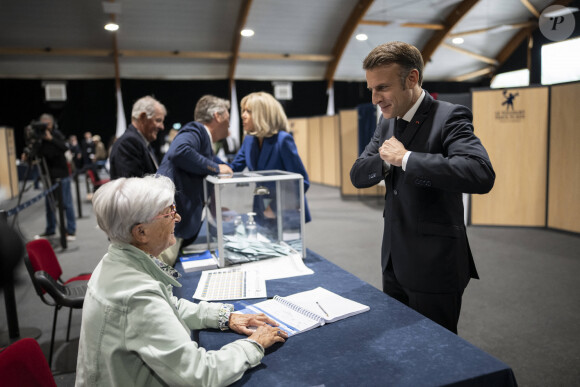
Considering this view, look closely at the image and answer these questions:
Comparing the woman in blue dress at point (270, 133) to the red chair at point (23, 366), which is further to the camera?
the woman in blue dress at point (270, 133)

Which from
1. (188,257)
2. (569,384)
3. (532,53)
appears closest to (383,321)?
(188,257)

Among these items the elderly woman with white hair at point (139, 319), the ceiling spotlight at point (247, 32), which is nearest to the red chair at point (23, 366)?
the elderly woman with white hair at point (139, 319)

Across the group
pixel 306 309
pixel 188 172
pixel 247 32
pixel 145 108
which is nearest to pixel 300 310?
pixel 306 309

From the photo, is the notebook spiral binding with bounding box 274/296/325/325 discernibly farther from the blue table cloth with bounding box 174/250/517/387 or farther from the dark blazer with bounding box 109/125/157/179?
the dark blazer with bounding box 109/125/157/179

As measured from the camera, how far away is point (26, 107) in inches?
487

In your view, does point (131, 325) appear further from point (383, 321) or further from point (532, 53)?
point (532, 53)

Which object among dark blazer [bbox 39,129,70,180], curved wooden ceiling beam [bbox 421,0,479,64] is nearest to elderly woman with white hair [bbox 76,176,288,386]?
dark blazer [bbox 39,129,70,180]

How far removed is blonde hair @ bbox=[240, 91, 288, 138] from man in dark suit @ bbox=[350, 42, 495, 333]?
1274 millimetres

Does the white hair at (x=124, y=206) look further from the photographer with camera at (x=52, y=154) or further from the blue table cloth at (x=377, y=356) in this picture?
the photographer with camera at (x=52, y=154)

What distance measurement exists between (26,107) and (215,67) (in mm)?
5763

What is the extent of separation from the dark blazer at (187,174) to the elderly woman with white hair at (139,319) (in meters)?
1.11

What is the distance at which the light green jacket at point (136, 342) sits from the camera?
0.98 meters

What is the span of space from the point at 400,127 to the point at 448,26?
13.2m

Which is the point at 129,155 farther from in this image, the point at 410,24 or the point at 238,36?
the point at 410,24
